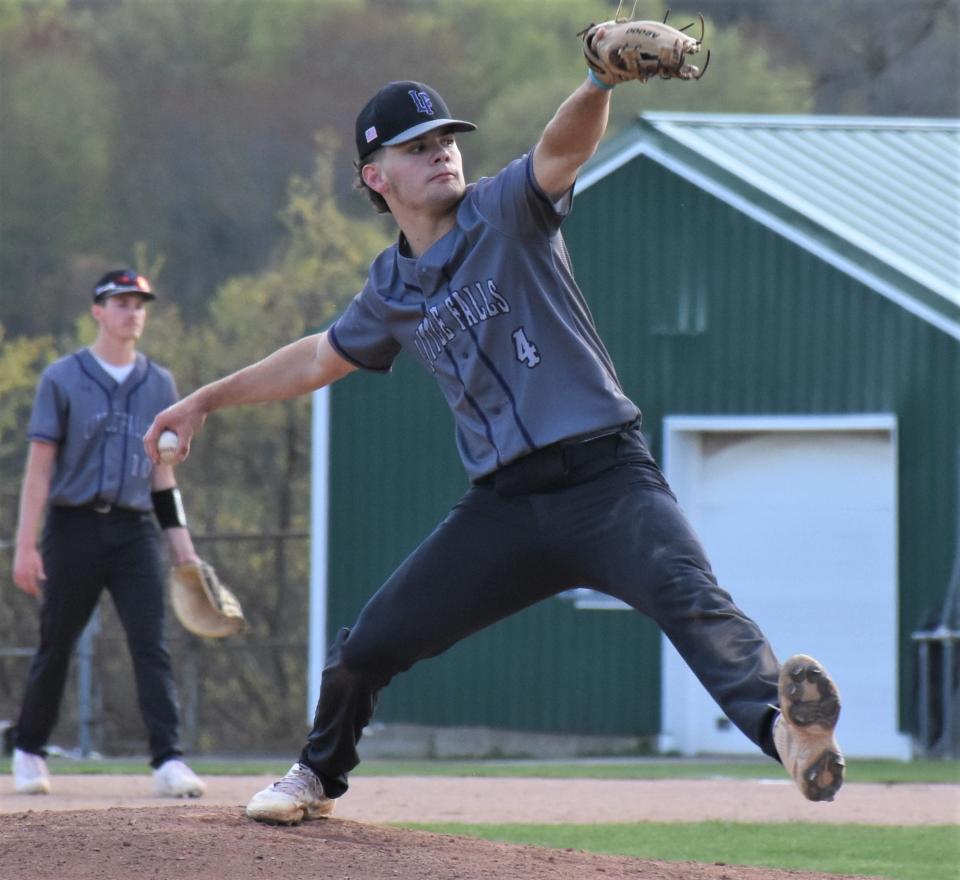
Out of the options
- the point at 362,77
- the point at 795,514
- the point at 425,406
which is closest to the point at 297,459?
the point at 425,406

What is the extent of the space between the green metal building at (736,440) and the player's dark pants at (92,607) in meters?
7.30

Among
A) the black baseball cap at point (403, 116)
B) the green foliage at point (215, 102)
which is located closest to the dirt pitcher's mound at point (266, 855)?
the black baseball cap at point (403, 116)

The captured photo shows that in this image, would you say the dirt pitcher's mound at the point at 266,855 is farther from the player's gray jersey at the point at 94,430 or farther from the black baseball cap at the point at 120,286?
the black baseball cap at the point at 120,286

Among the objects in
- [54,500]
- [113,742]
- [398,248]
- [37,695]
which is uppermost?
[398,248]

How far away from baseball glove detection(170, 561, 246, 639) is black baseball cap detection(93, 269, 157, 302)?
1.65 meters

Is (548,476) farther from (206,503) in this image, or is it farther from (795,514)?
(206,503)

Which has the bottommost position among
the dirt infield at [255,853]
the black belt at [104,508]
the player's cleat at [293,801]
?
the dirt infield at [255,853]

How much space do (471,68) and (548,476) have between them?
54.0 metres

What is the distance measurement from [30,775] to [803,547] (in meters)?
8.13

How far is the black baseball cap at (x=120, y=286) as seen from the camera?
9.16 meters

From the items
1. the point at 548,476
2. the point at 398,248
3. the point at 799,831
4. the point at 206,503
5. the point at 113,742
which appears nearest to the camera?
the point at 548,476

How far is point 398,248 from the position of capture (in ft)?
19.9

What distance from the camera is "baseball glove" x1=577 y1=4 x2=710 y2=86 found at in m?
4.98

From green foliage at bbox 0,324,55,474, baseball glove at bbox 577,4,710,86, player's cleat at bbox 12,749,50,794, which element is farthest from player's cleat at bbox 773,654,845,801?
green foliage at bbox 0,324,55,474
